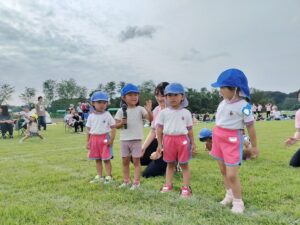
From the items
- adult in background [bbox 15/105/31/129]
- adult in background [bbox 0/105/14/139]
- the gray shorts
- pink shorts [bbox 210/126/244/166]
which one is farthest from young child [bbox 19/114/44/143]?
pink shorts [bbox 210/126/244/166]

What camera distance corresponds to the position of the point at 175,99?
183 inches

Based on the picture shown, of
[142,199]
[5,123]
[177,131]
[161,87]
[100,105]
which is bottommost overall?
[142,199]

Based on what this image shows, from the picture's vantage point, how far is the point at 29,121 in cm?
1548

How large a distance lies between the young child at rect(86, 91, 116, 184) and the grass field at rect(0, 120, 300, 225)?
46 centimetres

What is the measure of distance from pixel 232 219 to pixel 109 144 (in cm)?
258

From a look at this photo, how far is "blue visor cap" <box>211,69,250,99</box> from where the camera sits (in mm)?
3797

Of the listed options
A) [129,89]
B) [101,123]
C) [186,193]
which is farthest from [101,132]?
[186,193]

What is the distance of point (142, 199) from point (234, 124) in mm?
1545

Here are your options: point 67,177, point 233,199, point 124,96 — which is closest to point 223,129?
point 233,199

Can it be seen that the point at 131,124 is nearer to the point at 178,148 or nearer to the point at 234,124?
the point at 178,148

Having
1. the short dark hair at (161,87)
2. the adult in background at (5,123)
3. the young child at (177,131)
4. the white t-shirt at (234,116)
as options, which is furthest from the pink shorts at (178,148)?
the adult in background at (5,123)

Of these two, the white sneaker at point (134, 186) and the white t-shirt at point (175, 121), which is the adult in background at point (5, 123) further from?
the white t-shirt at point (175, 121)

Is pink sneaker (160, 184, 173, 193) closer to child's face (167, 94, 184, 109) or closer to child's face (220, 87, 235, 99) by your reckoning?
child's face (167, 94, 184, 109)

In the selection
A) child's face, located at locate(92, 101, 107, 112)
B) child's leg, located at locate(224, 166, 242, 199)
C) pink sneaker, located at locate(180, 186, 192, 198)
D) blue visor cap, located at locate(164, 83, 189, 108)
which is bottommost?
pink sneaker, located at locate(180, 186, 192, 198)
